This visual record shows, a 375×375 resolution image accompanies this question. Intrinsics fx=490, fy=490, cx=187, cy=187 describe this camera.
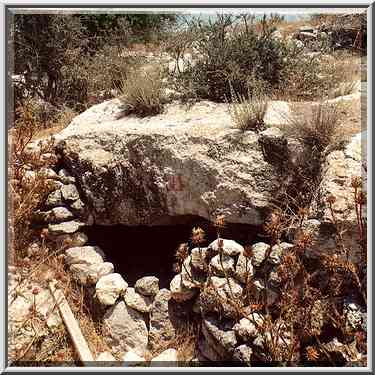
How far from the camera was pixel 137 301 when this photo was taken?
4176 mm

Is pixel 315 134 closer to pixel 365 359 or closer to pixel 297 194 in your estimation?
pixel 297 194

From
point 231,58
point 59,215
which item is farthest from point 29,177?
point 231,58

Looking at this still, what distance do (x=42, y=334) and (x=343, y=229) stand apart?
244 centimetres

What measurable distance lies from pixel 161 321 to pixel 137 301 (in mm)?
268

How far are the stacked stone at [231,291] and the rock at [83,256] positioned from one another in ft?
3.28

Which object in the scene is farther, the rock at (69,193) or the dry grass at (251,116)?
the rock at (69,193)

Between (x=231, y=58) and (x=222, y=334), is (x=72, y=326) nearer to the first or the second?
(x=222, y=334)

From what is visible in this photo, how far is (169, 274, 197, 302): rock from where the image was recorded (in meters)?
3.99

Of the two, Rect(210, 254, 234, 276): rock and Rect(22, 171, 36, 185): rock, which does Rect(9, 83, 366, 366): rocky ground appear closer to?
Rect(210, 254, 234, 276): rock

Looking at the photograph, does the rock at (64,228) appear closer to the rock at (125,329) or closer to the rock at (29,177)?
the rock at (29,177)

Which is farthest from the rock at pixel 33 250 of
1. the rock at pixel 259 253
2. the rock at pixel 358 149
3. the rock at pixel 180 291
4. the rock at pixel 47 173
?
the rock at pixel 358 149

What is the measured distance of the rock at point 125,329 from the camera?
4.05 metres

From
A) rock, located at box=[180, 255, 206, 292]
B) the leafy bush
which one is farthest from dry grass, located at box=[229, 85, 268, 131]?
rock, located at box=[180, 255, 206, 292]

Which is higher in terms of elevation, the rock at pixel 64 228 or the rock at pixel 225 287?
the rock at pixel 64 228
